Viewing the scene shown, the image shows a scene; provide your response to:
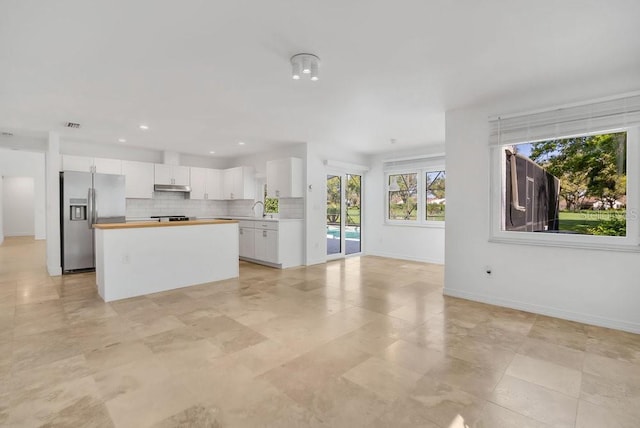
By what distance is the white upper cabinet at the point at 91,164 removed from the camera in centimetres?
563

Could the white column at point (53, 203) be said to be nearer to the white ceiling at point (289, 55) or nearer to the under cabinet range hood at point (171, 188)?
A: the white ceiling at point (289, 55)

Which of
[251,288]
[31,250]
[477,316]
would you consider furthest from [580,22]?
[31,250]

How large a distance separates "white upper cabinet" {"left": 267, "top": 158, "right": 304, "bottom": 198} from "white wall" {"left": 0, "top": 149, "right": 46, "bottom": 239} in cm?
900

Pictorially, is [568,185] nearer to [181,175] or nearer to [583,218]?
[583,218]

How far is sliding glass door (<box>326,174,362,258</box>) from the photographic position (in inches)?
276

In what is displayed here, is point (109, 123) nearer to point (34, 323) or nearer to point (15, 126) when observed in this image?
point (15, 126)

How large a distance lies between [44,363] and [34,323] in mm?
1122

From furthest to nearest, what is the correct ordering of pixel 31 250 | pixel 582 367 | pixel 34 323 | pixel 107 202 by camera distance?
1. pixel 31 250
2. pixel 107 202
3. pixel 34 323
4. pixel 582 367

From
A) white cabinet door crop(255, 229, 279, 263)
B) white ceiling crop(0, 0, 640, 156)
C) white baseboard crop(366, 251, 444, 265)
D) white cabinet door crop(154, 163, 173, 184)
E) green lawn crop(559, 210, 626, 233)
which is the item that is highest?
white ceiling crop(0, 0, 640, 156)

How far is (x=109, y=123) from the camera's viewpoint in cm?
471

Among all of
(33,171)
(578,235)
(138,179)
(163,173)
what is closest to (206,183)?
(163,173)

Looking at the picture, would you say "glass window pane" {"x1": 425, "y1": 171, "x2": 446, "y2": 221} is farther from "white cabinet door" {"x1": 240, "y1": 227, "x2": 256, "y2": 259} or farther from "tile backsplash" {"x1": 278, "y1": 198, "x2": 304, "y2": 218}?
"white cabinet door" {"x1": 240, "y1": 227, "x2": 256, "y2": 259}

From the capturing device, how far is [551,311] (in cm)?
340

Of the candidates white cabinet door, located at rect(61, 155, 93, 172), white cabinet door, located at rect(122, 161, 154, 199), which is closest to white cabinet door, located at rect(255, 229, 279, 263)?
white cabinet door, located at rect(122, 161, 154, 199)
